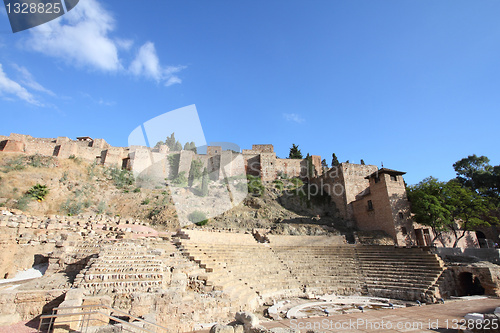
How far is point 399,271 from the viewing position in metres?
14.1

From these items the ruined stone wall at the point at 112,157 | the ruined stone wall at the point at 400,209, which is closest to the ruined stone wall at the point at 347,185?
the ruined stone wall at the point at 400,209

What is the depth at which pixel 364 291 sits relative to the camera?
13188 mm

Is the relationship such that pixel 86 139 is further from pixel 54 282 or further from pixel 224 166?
pixel 54 282

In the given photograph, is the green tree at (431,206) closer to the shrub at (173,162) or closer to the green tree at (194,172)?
the green tree at (194,172)

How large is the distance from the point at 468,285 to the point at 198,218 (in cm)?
2085

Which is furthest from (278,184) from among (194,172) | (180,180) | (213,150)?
(213,150)

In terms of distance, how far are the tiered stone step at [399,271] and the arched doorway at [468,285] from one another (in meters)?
1.38

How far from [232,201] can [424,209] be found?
20096 mm

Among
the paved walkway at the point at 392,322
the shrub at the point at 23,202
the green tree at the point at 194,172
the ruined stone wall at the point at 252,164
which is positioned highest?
the ruined stone wall at the point at 252,164

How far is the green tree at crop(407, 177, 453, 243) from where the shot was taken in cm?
2032

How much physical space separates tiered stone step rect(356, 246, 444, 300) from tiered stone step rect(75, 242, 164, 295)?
37.7ft

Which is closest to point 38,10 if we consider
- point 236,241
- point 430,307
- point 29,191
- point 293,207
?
point 236,241

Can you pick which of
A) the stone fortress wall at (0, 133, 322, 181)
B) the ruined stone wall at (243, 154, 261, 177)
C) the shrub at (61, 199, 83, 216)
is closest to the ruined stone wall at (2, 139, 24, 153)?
the stone fortress wall at (0, 133, 322, 181)

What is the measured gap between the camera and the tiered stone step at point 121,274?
6868 millimetres
